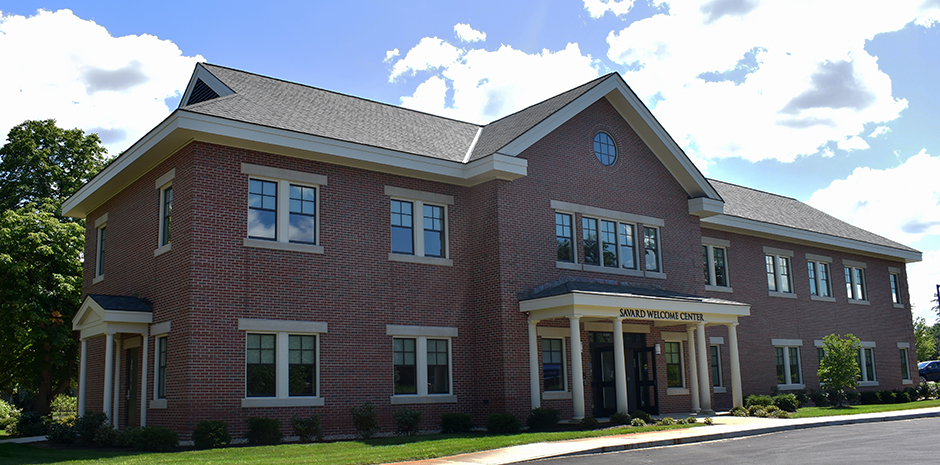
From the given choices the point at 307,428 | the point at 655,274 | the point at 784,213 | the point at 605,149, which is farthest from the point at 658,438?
the point at 784,213

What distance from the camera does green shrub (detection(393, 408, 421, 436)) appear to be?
19000 mm

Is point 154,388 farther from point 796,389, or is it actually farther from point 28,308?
point 796,389

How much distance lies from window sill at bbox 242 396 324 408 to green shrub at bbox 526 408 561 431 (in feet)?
17.6

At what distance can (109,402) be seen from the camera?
19234 millimetres

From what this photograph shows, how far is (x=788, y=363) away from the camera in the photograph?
30.7m

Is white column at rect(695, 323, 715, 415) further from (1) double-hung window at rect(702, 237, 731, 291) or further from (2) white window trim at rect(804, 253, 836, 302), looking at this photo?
(2) white window trim at rect(804, 253, 836, 302)

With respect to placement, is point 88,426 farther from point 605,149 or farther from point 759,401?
point 759,401

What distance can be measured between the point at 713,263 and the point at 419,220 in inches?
528

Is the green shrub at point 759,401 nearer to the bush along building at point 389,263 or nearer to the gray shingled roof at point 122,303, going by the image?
the bush along building at point 389,263

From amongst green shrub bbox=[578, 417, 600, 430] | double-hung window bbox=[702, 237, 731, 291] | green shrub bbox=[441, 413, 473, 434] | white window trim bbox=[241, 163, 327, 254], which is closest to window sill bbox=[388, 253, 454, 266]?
white window trim bbox=[241, 163, 327, 254]

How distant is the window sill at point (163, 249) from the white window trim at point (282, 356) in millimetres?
2670

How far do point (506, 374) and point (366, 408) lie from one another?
3950 mm

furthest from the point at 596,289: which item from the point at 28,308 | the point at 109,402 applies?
the point at 28,308

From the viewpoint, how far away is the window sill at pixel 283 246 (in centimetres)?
1800
